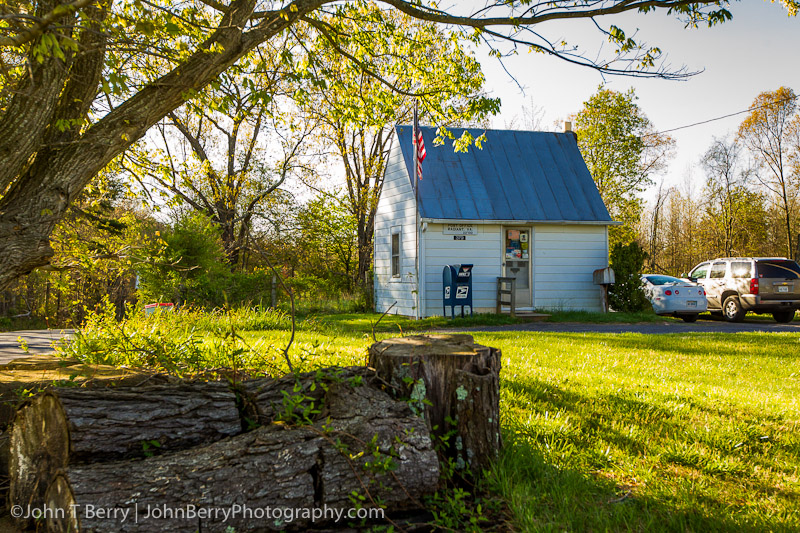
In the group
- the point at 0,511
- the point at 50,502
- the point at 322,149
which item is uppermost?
the point at 322,149

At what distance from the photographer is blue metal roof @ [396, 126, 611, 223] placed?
16.6 meters

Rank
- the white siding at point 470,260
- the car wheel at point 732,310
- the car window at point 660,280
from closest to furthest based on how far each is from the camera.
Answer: the white siding at point 470,260
the car wheel at point 732,310
the car window at point 660,280

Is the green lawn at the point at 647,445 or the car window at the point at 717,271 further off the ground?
the car window at the point at 717,271

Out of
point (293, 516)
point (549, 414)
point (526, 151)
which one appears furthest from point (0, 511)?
point (526, 151)

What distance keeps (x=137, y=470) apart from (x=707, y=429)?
159 inches

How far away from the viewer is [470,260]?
16.6m

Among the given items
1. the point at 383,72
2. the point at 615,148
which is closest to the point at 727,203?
the point at 615,148

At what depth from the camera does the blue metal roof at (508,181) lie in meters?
16.6

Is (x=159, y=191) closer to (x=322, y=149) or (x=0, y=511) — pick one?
(x=0, y=511)

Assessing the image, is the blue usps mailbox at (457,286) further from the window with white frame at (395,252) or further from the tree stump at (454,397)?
the tree stump at (454,397)

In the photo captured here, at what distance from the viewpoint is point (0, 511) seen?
3.05 m

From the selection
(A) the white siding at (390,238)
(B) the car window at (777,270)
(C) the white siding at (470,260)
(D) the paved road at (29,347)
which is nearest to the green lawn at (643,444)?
(D) the paved road at (29,347)

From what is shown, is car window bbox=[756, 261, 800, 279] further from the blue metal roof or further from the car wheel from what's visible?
the blue metal roof

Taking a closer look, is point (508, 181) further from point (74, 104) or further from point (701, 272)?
point (74, 104)
